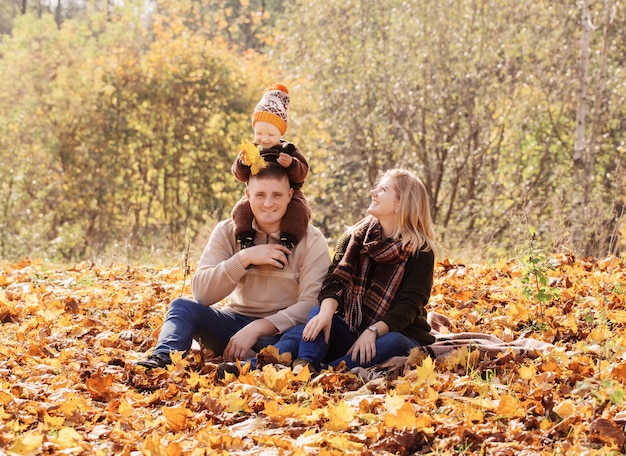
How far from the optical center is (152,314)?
16.2ft

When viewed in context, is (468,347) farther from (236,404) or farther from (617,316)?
(236,404)

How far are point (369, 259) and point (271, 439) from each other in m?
1.43

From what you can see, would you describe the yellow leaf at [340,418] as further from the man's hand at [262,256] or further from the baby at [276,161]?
the baby at [276,161]

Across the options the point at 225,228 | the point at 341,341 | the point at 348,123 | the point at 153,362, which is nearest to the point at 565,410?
the point at 341,341

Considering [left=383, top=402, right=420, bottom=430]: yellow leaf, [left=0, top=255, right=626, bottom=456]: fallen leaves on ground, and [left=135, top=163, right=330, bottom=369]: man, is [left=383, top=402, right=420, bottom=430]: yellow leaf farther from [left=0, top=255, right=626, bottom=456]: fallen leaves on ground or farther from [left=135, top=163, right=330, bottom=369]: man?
[left=135, top=163, right=330, bottom=369]: man

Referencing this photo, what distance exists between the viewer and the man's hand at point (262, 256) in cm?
384

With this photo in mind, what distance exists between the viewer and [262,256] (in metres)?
3.84

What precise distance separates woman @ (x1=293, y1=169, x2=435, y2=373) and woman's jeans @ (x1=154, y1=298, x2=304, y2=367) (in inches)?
5.2

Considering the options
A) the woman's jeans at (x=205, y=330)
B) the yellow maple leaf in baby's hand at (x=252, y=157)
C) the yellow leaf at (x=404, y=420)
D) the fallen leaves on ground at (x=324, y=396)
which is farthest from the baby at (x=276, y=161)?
the yellow leaf at (x=404, y=420)

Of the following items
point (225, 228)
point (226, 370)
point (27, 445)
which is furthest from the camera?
point (225, 228)

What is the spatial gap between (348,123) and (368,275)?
7.44 metres

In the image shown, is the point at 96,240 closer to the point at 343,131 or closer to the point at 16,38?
the point at 343,131

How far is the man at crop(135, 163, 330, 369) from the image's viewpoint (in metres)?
3.80

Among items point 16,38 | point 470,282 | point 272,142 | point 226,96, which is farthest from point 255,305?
point 16,38
